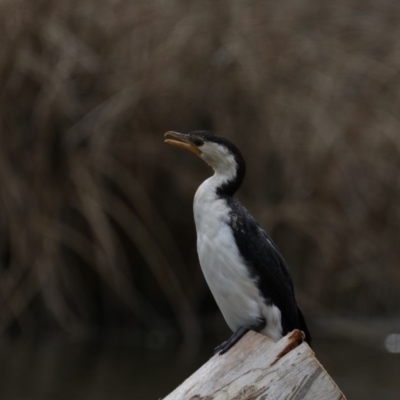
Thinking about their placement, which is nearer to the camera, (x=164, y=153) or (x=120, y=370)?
(x=120, y=370)

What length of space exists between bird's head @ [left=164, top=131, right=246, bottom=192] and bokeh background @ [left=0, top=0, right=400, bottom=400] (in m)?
3.16

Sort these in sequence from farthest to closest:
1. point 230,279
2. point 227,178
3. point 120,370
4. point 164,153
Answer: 1. point 164,153
2. point 120,370
3. point 227,178
4. point 230,279

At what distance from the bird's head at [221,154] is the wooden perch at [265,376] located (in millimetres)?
821

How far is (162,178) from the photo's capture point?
7.20m

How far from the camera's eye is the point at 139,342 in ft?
23.5

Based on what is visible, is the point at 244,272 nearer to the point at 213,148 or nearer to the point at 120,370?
the point at 213,148

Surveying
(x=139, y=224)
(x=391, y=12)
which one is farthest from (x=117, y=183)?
(x=391, y=12)

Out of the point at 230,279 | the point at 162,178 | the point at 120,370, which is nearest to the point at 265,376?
the point at 230,279

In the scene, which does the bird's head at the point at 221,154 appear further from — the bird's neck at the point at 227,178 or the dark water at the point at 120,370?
the dark water at the point at 120,370

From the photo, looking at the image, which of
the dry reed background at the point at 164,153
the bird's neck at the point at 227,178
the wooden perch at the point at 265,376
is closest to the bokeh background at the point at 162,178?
the dry reed background at the point at 164,153

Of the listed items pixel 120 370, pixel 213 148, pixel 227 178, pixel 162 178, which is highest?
pixel 213 148

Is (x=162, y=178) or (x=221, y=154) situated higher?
(x=221, y=154)

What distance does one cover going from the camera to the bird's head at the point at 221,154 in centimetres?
350

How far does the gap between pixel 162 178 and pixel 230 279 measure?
3889 mm
